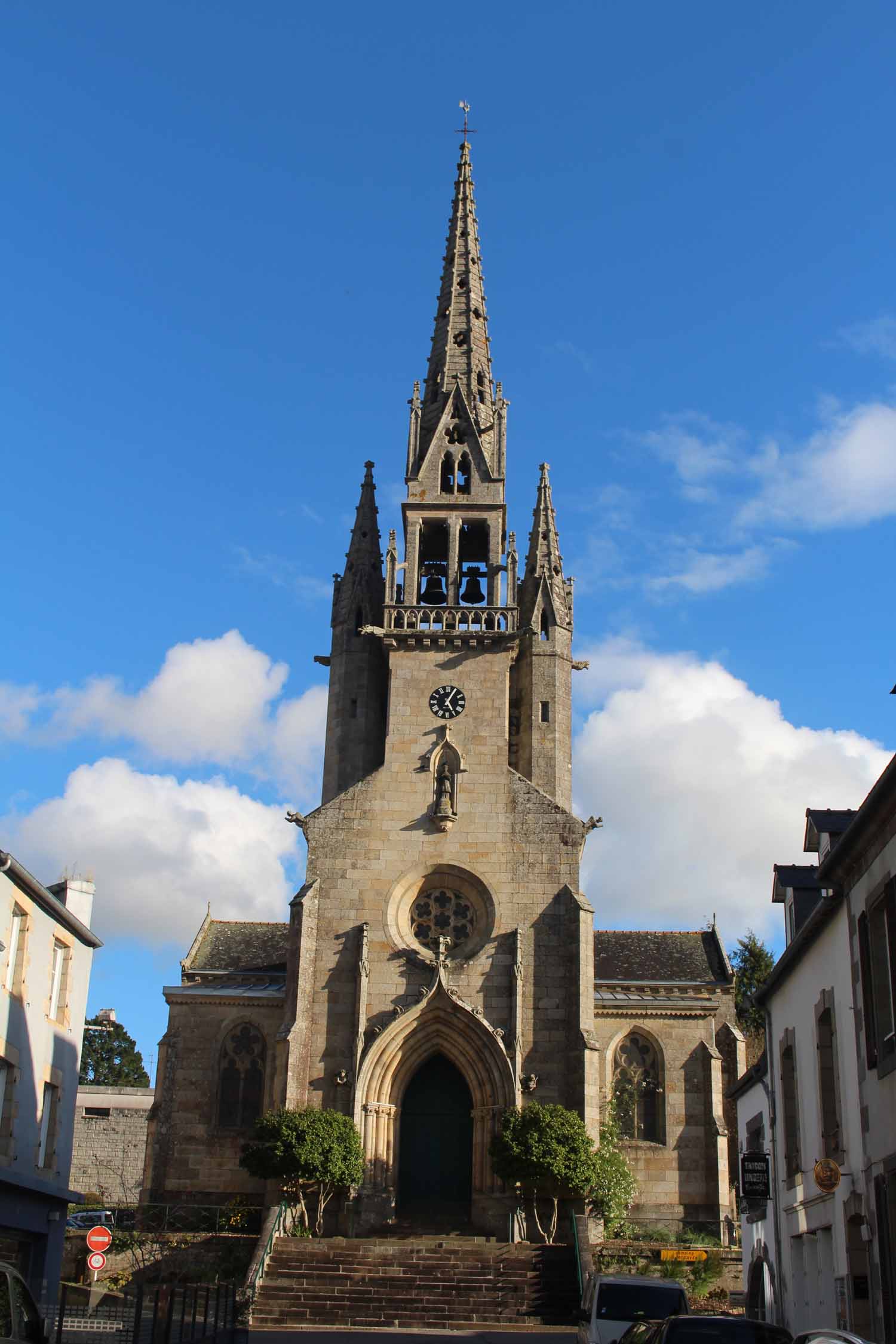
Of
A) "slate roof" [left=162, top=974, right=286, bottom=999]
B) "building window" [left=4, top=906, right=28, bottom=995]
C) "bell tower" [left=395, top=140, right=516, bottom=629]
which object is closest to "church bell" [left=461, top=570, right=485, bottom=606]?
"bell tower" [left=395, top=140, right=516, bottom=629]

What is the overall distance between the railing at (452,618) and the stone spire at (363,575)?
3.30m

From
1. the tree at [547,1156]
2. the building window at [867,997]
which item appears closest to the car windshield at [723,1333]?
the building window at [867,997]

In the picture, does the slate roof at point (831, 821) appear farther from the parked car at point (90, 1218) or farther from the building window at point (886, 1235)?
the parked car at point (90, 1218)

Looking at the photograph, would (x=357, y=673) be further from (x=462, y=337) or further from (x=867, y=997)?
(x=867, y=997)

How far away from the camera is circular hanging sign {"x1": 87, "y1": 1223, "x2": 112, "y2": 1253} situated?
2095 centimetres

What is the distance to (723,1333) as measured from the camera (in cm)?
1312

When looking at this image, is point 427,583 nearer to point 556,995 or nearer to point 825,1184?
point 556,995

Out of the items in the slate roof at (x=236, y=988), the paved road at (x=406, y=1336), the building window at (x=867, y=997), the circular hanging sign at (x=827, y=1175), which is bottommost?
the paved road at (x=406, y=1336)

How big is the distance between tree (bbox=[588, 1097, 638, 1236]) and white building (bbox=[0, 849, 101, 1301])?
11921 millimetres

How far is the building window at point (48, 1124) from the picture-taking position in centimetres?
2594

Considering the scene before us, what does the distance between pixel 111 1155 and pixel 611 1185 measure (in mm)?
28298

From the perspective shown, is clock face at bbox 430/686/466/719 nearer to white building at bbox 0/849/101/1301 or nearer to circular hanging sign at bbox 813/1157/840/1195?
white building at bbox 0/849/101/1301

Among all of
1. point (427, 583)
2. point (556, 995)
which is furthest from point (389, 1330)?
point (427, 583)

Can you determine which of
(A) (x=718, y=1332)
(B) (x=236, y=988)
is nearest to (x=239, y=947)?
(B) (x=236, y=988)
